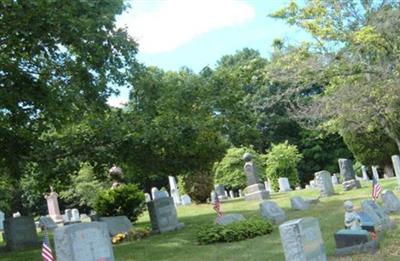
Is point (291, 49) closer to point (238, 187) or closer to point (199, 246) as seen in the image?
point (199, 246)

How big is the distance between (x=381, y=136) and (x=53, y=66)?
2499cm

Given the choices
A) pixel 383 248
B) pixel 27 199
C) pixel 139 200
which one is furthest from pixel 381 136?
pixel 27 199

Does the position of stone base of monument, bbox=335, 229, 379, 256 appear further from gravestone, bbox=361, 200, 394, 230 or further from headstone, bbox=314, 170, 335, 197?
headstone, bbox=314, 170, 335, 197

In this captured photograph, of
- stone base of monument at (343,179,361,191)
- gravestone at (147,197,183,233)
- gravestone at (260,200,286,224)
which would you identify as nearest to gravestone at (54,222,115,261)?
gravestone at (260,200,286,224)

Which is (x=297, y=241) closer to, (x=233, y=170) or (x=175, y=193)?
(x=175, y=193)

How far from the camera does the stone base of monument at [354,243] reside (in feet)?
33.9

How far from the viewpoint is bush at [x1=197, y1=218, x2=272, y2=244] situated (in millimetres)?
14430

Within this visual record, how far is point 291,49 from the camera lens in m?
21.5

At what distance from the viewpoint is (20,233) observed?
1991 centimetres

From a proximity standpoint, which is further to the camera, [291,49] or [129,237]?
[291,49]

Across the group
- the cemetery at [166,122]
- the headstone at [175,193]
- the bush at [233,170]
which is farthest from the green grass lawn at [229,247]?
the bush at [233,170]

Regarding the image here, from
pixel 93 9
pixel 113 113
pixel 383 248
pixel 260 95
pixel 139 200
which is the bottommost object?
pixel 383 248

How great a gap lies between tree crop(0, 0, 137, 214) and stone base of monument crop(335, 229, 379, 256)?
253 inches

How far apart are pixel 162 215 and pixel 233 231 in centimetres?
480
